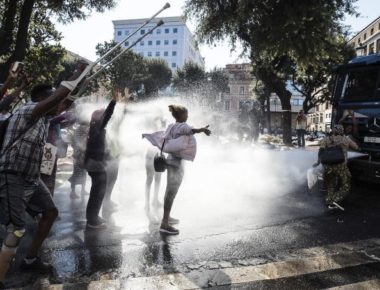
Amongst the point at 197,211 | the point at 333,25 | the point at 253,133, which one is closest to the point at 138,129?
the point at 197,211

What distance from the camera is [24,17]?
14.0 metres

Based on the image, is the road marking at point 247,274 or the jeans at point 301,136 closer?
the road marking at point 247,274

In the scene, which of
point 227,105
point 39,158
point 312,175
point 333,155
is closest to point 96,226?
point 39,158

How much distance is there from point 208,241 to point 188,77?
61.9 m

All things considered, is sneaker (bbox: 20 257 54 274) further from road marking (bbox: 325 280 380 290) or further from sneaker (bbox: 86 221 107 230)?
road marking (bbox: 325 280 380 290)

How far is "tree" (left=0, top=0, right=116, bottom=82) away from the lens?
44.7ft

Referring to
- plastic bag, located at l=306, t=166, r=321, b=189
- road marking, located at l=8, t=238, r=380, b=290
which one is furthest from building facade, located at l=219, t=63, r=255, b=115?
road marking, located at l=8, t=238, r=380, b=290

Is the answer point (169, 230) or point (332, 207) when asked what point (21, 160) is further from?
point (332, 207)

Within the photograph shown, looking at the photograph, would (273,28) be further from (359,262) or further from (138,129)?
(359,262)

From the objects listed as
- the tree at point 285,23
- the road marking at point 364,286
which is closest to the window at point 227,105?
the tree at point 285,23

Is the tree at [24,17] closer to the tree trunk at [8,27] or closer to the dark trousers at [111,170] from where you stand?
the tree trunk at [8,27]

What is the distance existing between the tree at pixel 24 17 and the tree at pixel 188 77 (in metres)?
44.3

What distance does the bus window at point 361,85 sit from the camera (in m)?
8.24

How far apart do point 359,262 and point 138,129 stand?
186 inches
